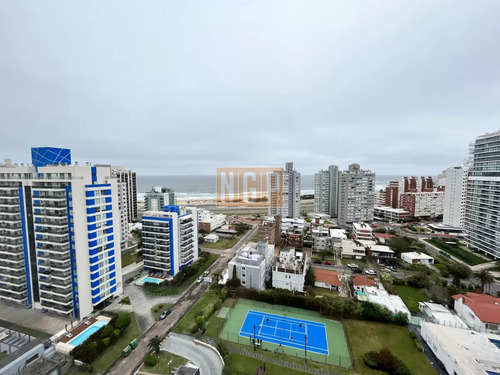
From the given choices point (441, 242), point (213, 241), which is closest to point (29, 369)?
point (213, 241)

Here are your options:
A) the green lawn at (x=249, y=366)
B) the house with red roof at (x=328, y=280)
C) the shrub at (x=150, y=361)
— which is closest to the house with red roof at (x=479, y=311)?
the house with red roof at (x=328, y=280)

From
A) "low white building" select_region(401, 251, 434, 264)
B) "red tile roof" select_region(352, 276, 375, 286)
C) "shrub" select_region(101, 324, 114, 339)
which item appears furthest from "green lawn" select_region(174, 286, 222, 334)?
"low white building" select_region(401, 251, 434, 264)

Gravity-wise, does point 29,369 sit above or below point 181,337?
above

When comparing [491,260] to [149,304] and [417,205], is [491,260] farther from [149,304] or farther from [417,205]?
[149,304]

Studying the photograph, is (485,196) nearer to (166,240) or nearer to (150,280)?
(166,240)

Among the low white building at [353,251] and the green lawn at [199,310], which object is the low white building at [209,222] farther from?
the low white building at [353,251]

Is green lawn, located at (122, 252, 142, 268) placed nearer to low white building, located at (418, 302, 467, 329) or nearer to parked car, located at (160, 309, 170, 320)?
parked car, located at (160, 309, 170, 320)
